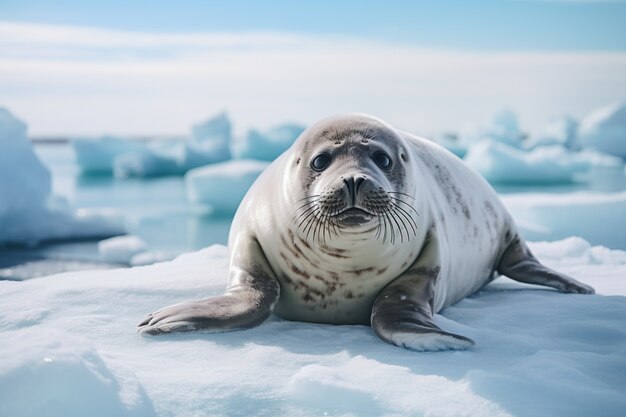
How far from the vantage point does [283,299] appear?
253 centimetres

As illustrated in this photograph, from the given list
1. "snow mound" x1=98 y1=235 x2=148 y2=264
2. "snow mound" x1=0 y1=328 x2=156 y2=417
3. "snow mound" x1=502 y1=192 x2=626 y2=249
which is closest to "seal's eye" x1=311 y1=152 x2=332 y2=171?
"snow mound" x1=0 y1=328 x2=156 y2=417

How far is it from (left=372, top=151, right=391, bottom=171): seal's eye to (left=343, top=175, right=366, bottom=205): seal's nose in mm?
275

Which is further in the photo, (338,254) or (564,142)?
(564,142)

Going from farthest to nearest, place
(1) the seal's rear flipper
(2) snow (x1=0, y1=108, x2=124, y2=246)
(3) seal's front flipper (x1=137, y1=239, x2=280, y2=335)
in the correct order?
(2) snow (x1=0, y1=108, x2=124, y2=246)
(3) seal's front flipper (x1=137, y1=239, x2=280, y2=335)
(1) the seal's rear flipper

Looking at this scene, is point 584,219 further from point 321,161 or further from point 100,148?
point 100,148

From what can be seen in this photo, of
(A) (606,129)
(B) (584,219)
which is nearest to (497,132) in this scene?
(A) (606,129)

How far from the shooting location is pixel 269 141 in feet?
62.2

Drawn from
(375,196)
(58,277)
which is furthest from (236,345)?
(58,277)

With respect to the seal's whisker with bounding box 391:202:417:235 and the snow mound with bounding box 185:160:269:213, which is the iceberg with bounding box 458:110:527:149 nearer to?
the snow mound with bounding box 185:160:269:213

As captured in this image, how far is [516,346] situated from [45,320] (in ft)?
4.97

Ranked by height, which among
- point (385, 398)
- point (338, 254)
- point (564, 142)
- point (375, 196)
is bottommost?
point (385, 398)

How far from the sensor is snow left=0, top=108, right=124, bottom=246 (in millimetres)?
9539

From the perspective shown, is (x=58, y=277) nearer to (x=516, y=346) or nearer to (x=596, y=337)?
(x=516, y=346)

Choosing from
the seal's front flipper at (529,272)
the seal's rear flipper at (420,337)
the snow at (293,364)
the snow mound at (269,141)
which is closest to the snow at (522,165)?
the snow mound at (269,141)
